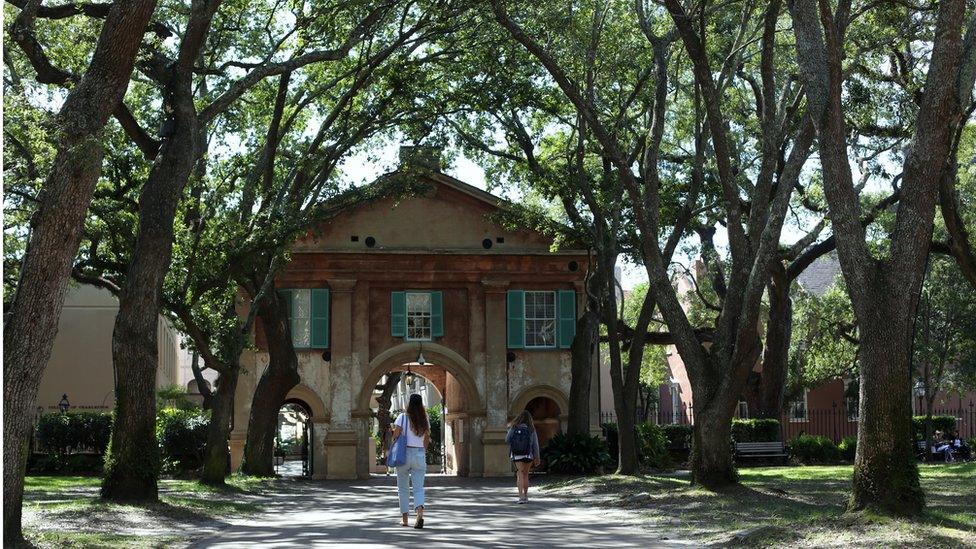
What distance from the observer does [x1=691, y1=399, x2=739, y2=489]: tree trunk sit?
1875 centimetres

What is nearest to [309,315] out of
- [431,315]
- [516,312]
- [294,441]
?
[431,315]

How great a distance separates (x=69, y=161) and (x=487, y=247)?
24121 mm

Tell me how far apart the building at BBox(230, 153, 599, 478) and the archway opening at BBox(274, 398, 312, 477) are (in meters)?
0.68

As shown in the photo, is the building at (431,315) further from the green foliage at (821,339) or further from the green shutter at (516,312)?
the green foliage at (821,339)

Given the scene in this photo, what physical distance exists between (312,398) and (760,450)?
498 inches

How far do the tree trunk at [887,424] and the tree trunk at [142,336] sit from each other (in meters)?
9.61

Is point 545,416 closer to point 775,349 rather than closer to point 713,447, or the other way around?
point 775,349

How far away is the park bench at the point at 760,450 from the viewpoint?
33.8 metres

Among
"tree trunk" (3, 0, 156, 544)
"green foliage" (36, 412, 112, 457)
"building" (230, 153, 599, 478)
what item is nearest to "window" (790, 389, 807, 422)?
"building" (230, 153, 599, 478)

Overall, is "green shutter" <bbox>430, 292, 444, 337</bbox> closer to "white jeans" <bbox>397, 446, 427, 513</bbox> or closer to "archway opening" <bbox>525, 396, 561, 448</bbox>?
"archway opening" <bbox>525, 396, 561, 448</bbox>

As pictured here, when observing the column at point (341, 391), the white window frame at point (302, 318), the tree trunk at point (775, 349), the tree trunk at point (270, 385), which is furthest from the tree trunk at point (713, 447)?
the white window frame at point (302, 318)

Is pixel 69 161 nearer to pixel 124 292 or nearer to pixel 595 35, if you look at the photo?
pixel 124 292

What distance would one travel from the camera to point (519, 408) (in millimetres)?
35406

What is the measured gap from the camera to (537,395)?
35469mm
